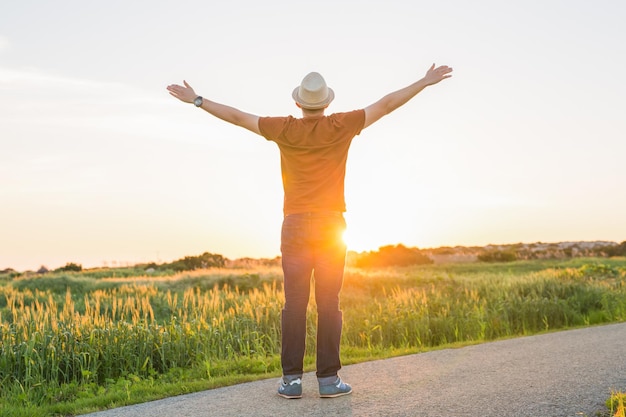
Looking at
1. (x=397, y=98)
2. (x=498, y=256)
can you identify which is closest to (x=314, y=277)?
(x=397, y=98)

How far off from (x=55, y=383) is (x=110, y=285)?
74.2ft

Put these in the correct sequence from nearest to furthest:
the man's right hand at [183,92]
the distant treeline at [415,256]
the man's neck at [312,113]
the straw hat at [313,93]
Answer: the straw hat at [313,93], the man's neck at [312,113], the man's right hand at [183,92], the distant treeline at [415,256]

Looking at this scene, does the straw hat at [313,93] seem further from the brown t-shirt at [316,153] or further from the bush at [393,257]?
the bush at [393,257]

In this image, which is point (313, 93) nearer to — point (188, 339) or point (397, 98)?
point (397, 98)

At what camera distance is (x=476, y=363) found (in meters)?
7.45

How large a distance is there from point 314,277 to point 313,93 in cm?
154

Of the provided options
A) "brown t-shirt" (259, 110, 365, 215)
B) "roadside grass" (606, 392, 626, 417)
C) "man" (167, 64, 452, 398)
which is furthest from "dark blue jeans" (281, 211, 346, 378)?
"roadside grass" (606, 392, 626, 417)

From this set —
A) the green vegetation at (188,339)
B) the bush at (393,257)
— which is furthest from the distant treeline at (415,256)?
the green vegetation at (188,339)

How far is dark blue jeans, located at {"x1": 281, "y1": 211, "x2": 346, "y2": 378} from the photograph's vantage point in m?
5.59

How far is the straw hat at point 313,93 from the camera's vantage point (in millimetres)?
5695

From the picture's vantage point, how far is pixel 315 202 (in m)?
5.62

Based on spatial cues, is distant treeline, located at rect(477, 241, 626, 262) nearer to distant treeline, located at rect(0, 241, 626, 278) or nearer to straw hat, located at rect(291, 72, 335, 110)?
distant treeline, located at rect(0, 241, 626, 278)

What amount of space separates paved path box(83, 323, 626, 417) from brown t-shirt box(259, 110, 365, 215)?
1625mm

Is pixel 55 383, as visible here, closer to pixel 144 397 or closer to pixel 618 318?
pixel 144 397
